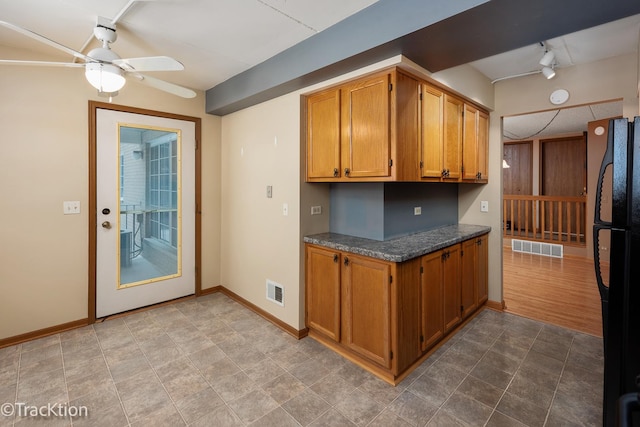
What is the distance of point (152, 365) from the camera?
240 cm

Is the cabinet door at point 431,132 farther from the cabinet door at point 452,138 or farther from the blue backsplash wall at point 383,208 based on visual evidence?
the blue backsplash wall at point 383,208

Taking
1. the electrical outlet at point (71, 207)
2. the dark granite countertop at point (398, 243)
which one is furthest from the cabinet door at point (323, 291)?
the electrical outlet at point (71, 207)

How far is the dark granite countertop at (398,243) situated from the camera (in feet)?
7.16

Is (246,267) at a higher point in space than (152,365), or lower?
higher

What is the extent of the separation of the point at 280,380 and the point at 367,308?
0.82 m

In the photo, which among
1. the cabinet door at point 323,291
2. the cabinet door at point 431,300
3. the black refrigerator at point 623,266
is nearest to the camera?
the black refrigerator at point 623,266

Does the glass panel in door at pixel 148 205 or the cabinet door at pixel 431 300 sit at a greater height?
the glass panel in door at pixel 148 205

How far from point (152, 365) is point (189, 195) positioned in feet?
6.52

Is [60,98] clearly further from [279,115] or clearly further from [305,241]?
[305,241]

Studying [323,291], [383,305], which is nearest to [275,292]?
[323,291]

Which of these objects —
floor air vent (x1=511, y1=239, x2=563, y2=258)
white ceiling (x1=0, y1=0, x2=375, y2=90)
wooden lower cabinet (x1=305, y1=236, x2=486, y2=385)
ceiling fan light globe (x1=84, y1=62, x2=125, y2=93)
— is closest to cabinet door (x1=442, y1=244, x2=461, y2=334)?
wooden lower cabinet (x1=305, y1=236, x2=486, y2=385)

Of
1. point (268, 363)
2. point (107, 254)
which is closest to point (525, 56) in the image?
point (268, 363)

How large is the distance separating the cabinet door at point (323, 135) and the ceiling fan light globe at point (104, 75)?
1469mm

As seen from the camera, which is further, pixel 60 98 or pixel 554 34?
pixel 60 98
